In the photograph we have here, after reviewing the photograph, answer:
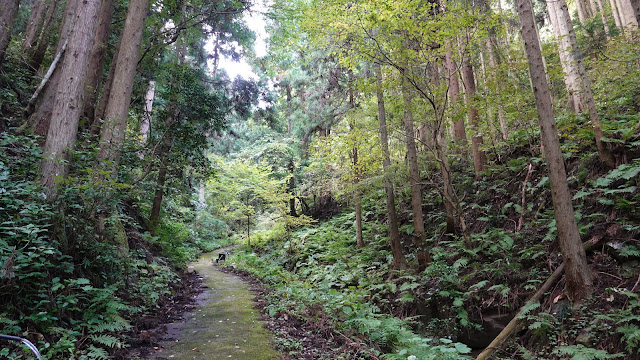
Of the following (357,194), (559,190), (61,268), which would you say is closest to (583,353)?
(559,190)

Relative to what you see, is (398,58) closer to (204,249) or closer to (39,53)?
(39,53)

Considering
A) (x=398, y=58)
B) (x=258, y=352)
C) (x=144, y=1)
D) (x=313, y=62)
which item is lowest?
(x=258, y=352)

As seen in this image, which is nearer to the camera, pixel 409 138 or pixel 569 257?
pixel 569 257

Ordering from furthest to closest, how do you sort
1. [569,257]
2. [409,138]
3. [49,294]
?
1. [409,138]
2. [569,257]
3. [49,294]

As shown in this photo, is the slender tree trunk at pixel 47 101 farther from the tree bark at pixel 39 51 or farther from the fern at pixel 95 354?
the fern at pixel 95 354

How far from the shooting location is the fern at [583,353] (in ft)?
12.4

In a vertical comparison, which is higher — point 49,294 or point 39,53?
point 39,53

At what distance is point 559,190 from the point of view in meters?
5.05

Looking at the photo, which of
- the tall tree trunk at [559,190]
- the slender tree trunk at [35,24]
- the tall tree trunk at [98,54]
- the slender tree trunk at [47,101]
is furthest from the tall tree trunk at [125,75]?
the tall tree trunk at [559,190]

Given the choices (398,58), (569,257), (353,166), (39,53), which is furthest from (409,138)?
(39,53)

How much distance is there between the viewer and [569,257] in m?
4.91

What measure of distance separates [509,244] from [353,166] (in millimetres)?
5564

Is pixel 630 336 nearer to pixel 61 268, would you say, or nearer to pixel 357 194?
pixel 61 268

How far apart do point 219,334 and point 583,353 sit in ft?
16.1
